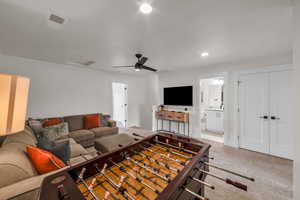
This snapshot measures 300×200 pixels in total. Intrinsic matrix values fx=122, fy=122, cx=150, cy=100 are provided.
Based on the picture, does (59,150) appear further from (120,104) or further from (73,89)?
(120,104)

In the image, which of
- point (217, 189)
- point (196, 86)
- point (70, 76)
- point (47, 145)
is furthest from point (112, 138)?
point (196, 86)

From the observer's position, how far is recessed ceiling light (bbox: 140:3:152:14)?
52.6 inches

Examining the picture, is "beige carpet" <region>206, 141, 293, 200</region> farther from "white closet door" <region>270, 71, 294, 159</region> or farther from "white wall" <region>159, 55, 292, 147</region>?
"white wall" <region>159, 55, 292, 147</region>

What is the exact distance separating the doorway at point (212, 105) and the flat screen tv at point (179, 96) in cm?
107

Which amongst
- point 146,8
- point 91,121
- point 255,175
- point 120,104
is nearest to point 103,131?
point 91,121

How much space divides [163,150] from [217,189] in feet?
3.78

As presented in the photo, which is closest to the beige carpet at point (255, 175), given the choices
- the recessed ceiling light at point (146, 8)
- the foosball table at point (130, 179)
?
the foosball table at point (130, 179)

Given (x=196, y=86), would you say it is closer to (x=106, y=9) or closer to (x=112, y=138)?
(x=112, y=138)

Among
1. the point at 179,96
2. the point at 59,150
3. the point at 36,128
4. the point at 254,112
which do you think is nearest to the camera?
the point at 59,150

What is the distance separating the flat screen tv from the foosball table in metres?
3.05

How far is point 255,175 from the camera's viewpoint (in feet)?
7.16

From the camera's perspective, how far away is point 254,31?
1.89 meters

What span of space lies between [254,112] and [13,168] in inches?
176

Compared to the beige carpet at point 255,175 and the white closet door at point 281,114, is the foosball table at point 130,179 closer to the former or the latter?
the beige carpet at point 255,175
